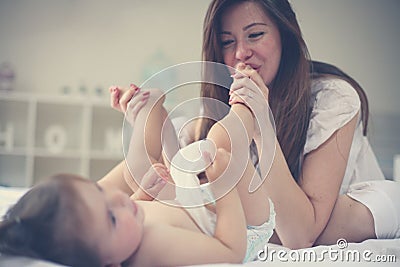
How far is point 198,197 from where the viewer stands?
22.8 inches

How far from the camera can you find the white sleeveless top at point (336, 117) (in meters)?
0.71

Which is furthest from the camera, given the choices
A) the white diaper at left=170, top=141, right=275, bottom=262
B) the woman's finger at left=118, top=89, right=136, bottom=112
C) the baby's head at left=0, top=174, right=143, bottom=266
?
the woman's finger at left=118, top=89, right=136, bottom=112

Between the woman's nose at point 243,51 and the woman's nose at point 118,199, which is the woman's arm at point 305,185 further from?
the woman's nose at point 118,199

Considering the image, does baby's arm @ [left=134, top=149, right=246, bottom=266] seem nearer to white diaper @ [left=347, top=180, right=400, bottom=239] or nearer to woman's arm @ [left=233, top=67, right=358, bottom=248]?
woman's arm @ [left=233, top=67, right=358, bottom=248]

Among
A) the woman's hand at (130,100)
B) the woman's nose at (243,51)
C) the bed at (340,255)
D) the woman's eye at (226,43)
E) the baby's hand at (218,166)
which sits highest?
the woman's eye at (226,43)

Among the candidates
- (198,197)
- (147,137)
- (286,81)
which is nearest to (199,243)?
(198,197)

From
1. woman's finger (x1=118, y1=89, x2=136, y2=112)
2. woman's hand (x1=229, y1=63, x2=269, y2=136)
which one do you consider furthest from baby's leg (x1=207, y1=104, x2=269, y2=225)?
woman's finger (x1=118, y1=89, x2=136, y2=112)

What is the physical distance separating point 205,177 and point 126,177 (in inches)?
4.6

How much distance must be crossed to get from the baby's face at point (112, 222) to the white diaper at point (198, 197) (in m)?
0.07

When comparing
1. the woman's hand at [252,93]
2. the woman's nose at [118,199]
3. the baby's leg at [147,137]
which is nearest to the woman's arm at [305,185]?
the woman's hand at [252,93]

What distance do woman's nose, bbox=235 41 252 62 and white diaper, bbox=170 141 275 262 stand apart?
13 cm

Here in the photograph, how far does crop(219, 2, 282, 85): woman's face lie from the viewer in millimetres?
665

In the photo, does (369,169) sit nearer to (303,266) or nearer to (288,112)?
(288,112)

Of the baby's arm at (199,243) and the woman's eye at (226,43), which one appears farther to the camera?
the woman's eye at (226,43)
